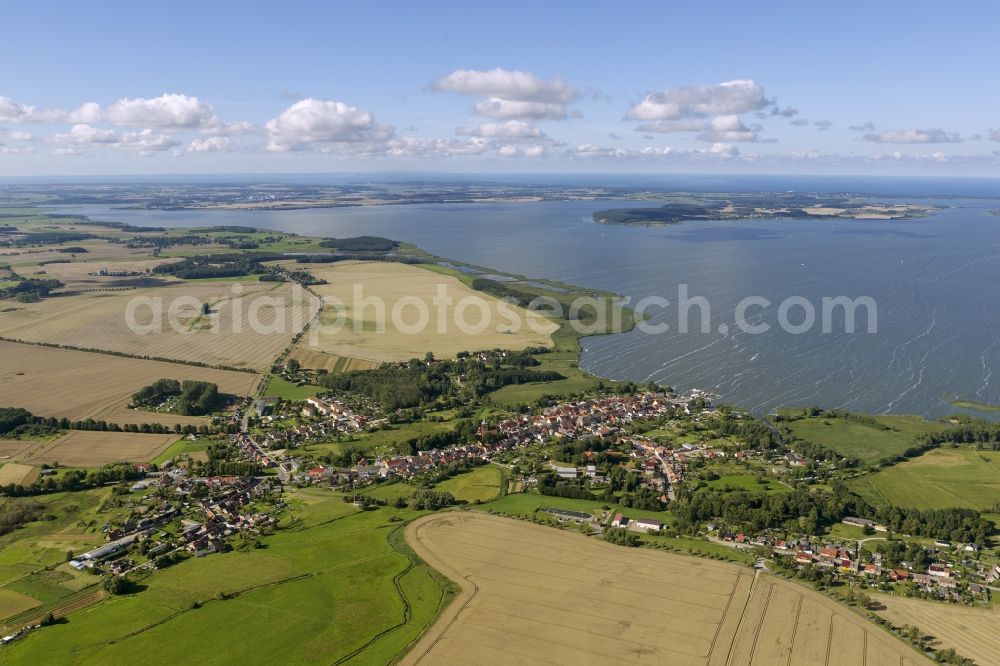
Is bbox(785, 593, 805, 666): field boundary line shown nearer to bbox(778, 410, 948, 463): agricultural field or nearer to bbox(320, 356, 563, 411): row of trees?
bbox(778, 410, 948, 463): agricultural field

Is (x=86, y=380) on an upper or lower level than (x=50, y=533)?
upper

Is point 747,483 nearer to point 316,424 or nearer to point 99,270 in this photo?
point 316,424

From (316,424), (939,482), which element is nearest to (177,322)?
(316,424)

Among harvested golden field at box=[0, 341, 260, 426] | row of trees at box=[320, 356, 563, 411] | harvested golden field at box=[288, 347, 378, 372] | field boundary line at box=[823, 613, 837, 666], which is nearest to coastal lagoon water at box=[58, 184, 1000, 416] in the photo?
row of trees at box=[320, 356, 563, 411]

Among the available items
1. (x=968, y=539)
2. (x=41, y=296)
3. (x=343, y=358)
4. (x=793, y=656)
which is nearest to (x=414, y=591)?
(x=793, y=656)

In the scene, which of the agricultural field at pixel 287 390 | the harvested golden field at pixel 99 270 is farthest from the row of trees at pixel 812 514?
the harvested golden field at pixel 99 270
